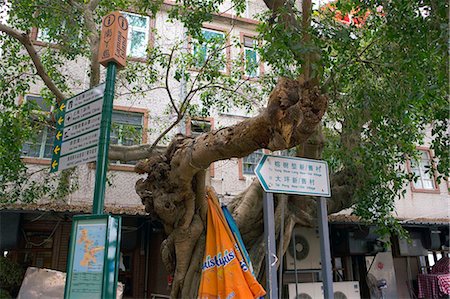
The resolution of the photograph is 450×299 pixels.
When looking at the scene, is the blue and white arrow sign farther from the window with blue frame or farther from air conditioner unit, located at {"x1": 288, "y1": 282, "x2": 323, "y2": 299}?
the window with blue frame

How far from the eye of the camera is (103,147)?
3301 millimetres

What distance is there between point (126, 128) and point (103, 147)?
604 cm

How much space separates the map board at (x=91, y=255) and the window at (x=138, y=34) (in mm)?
8987

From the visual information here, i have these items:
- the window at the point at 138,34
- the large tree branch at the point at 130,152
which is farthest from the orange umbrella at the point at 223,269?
the window at the point at 138,34

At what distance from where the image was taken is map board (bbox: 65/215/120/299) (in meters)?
2.78

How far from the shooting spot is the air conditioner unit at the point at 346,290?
322 inches

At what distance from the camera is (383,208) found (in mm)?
7168

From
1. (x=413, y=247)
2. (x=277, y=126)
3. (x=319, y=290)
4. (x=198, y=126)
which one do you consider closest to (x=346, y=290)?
(x=319, y=290)

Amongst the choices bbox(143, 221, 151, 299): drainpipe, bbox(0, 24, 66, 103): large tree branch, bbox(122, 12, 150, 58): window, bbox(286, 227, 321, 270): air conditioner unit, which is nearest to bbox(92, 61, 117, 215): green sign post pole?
bbox(0, 24, 66, 103): large tree branch

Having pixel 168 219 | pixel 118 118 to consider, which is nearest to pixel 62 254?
pixel 118 118

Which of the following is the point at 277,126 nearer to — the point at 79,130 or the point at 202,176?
the point at 79,130

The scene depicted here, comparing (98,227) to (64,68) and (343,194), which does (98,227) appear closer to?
(343,194)

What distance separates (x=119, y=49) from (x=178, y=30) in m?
8.81

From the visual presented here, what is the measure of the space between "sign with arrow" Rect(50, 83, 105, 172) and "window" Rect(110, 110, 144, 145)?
533 centimetres
